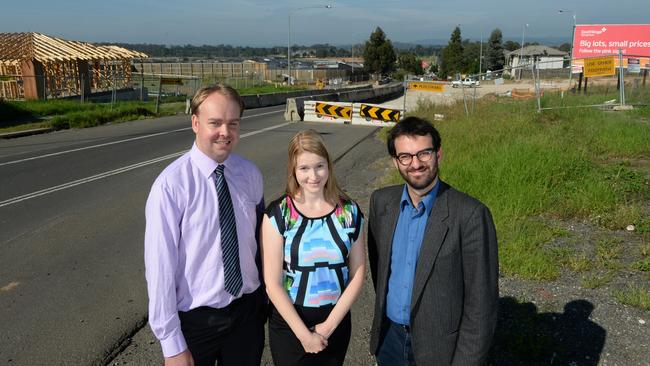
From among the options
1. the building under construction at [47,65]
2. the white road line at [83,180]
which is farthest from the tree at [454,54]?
the white road line at [83,180]

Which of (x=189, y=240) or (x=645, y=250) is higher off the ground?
(x=189, y=240)

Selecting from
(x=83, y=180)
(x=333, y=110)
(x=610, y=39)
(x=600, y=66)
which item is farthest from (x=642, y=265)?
(x=610, y=39)

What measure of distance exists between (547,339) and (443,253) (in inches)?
80.4

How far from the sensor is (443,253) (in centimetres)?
228

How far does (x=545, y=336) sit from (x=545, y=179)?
14.7ft

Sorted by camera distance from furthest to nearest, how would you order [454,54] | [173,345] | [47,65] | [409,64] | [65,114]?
[409,64], [454,54], [47,65], [65,114], [173,345]

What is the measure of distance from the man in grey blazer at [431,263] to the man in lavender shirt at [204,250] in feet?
2.30

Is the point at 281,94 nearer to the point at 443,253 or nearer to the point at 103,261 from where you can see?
the point at 103,261

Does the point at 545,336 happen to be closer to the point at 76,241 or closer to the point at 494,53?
the point at 76,241

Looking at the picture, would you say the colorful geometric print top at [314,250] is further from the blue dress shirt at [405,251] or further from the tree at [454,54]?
the tree at [454,54]

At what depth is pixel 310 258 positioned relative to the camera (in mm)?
2449

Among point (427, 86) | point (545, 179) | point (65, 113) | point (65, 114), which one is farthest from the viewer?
point (65, 113)

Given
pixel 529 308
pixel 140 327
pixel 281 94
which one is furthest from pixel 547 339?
pixel 281 94

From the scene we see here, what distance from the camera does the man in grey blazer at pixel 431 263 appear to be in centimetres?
226
